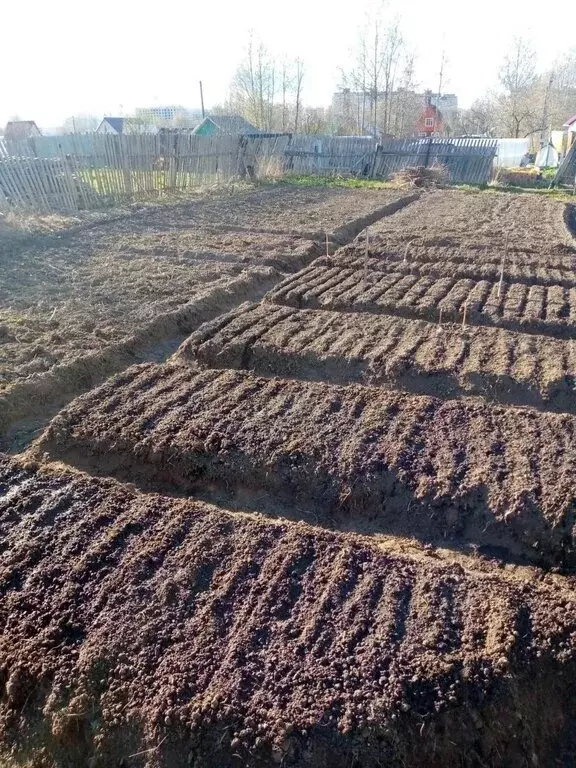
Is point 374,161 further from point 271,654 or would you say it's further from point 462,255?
point 271,654

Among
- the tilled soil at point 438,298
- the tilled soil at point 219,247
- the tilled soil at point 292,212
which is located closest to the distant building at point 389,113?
the tilled soil at point 292,212

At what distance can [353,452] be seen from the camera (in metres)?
4.72

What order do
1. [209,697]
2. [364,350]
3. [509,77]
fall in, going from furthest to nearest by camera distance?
1. [509,77]
2. [364,350]
3. [209,697]

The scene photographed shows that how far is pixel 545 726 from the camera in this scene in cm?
301

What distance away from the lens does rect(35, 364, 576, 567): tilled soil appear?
4.27 meters

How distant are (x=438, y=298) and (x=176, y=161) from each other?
12.9m

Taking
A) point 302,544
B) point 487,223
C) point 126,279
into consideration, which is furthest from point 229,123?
point 302,544

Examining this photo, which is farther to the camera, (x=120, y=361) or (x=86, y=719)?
(x=120, y=361)

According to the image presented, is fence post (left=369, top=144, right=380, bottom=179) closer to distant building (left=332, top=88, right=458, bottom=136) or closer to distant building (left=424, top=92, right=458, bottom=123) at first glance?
distant building (left=332, top=88, right=458, bottom=136)

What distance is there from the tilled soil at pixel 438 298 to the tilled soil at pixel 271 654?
172 inches

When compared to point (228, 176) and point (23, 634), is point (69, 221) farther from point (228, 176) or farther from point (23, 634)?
point (23, 634)

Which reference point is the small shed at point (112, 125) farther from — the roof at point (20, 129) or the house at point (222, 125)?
the house at point (222, 125)

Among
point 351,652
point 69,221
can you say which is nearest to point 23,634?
point 351,652

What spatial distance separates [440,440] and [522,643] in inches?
77.0
